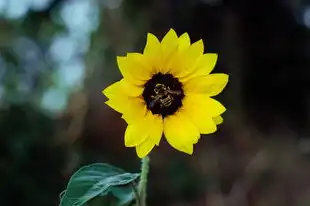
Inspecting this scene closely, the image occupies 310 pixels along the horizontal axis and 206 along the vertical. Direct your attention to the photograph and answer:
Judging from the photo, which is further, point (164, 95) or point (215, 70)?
point (215, 70)

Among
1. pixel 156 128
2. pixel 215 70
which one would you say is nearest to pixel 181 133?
pixel 156 128

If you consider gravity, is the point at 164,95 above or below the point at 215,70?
above

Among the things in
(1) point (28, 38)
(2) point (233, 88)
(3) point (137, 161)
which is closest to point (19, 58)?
(1) point (28, 38)

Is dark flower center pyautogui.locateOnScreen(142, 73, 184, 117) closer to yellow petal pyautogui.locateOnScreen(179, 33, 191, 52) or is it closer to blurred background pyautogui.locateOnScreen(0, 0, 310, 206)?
yellow petal pyautogui.locateOnScreen(179, 33, 191, 52)

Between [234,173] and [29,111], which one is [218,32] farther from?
[29,111]

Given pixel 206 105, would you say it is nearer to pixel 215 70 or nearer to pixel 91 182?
pixel 91 182

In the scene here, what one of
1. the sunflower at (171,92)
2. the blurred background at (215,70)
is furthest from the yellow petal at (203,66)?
the blurred background at (215,70)
